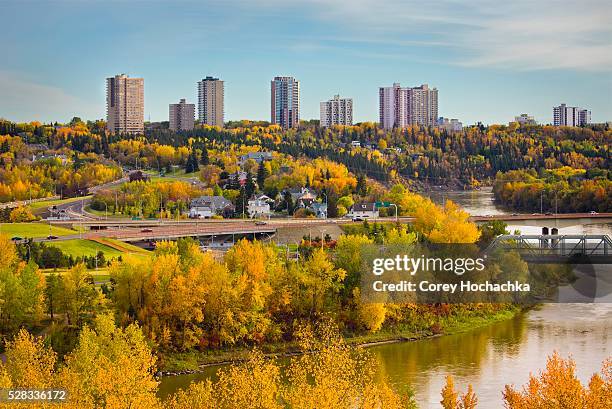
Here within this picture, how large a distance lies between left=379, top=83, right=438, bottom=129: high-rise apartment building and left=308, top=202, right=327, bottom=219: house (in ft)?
116

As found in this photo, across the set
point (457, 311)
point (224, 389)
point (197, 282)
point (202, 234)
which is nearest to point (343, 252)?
point (457, 311)

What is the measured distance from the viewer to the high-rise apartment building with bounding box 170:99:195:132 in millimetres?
54938

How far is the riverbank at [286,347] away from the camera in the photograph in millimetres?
11766

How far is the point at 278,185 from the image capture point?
30047 millimetres

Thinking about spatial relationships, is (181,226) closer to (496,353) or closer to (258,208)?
(258,208)

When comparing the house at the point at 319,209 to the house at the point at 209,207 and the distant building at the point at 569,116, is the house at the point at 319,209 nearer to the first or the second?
the house at the point at 209,207

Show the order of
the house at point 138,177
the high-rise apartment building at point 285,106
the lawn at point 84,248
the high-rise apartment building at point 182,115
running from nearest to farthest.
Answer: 1. the lawn at point 84,248
2. the house at point 138,177
3. the high-rise apartment building at point 182,115
4. the high-rise apartment building at point 285,106

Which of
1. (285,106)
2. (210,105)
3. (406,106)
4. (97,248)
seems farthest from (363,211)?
(406,106)

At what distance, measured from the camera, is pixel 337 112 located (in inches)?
2461

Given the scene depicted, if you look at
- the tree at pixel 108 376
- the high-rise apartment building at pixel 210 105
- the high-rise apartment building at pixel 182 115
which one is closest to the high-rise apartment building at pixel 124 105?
the high-rise apartment building at pixel 182 115

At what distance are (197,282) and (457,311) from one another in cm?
400

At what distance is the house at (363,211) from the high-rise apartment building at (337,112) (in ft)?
116

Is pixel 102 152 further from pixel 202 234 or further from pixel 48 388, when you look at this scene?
pixel 48 388

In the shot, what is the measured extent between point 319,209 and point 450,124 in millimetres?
40247
